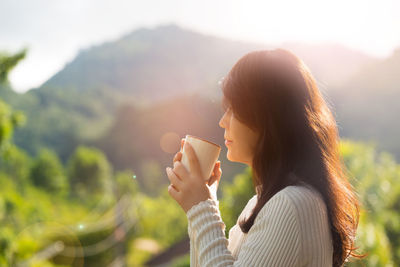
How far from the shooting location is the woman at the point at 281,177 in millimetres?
579

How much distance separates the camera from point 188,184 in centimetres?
69

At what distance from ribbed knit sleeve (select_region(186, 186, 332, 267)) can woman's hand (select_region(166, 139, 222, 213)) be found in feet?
0.28

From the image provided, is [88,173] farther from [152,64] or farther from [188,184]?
[188,184]

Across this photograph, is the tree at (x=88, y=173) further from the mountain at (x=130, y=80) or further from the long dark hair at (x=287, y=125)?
the long dark hair at (x=287, y=125)

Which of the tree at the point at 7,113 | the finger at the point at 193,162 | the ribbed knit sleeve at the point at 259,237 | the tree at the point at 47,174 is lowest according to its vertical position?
the tree at the point at 47,174

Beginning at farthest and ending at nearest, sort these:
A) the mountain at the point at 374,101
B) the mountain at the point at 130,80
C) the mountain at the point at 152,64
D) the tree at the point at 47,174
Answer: the mountain at the point at 152,64 → the mountain at the point at 130,80 → the mountain at the point at 374,101 → the tree at the point at 47,174

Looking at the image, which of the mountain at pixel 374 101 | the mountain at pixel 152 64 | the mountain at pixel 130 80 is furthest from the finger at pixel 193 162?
the mountain at pixel 152 64

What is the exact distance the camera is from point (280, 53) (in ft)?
2.14

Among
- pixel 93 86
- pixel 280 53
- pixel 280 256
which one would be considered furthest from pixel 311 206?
pixel 93 86

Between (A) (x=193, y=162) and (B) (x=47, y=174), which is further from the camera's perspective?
(B) (x=47, y=174)

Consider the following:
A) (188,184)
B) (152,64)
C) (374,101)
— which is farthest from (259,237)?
(152,64)

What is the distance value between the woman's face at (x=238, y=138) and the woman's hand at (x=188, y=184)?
7 centimetres

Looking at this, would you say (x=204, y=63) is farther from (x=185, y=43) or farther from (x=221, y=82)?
(x=221, y=82)

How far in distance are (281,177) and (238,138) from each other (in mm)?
109
